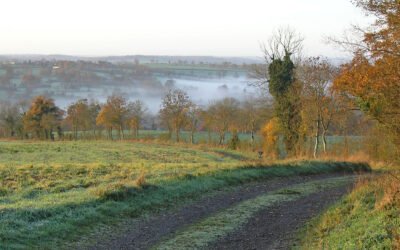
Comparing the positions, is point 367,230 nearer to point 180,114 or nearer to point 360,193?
point 360,193

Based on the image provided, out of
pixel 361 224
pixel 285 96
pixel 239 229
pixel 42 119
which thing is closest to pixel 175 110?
pixel 42 119

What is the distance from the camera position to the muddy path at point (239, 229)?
1157cm

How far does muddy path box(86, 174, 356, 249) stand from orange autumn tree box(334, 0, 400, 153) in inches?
148

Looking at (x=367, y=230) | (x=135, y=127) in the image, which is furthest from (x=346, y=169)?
(x=135, y=127)

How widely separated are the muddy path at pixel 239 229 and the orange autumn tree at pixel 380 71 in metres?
3.77

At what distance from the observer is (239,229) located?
1284 cm

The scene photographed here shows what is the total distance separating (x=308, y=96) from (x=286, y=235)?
1112 inches

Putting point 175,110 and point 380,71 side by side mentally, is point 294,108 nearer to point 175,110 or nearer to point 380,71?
point 380,71

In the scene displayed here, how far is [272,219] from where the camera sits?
1412 cm

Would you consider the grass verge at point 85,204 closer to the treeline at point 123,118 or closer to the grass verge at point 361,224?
the grass verge at point 361,224

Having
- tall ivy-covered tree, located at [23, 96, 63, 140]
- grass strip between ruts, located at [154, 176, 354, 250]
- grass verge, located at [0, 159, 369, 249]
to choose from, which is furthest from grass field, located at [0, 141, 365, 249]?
tall ivy-covered tree, located at [23, 96, 63, 140]

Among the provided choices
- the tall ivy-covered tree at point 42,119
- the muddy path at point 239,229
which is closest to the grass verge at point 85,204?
the muddy path at point 239,229

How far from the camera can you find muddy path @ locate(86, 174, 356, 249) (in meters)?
11.6

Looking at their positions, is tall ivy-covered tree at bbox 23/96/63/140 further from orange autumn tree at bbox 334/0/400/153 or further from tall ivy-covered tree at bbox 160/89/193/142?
orange autumn tree at bbox 334/0/400/153
